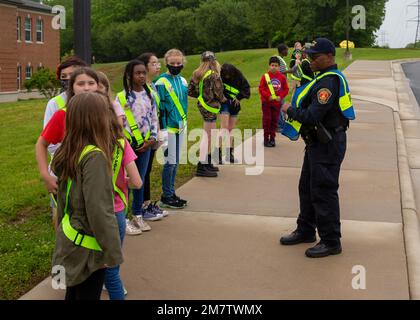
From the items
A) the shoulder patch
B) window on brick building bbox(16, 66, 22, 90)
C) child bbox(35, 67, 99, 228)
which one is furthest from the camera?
window on brick building bbox(16, 66, 22, 90)

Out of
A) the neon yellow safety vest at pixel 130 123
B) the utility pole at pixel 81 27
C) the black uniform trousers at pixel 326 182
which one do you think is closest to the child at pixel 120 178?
the utility pole at pixel 81 27

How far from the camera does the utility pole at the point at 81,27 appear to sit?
512 centimetres

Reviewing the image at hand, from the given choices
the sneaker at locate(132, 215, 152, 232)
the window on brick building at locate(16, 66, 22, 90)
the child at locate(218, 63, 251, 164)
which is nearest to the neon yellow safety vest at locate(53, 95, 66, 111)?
the sneaker at locate(132, 215, 152, 232)

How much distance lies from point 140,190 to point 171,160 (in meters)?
0.82

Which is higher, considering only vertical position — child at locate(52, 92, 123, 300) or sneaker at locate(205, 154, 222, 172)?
child at locate(52, 92, 123, 300)

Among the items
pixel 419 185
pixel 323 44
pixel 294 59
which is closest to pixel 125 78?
pixel 323 44

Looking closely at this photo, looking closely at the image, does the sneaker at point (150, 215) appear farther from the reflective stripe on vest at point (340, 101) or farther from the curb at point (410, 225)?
the curb at point (410, 225)

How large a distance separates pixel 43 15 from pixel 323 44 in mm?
48129

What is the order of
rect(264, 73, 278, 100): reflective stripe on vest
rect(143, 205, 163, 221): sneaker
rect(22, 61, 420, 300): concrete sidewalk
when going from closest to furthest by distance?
rect(22, 61, 420, 300): concrete sidewalk < rect(143, 205, 163, 221): sneaker < rect(264, 73, 278, 100): reflective stripe on vest

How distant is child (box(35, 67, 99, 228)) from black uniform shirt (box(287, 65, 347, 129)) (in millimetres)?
1908

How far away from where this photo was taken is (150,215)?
20.9 ft

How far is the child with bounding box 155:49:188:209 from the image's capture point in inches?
261

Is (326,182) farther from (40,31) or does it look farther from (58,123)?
(40,31)

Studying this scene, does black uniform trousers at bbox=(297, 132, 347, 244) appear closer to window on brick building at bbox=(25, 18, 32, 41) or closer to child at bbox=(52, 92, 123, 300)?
child at bbox=(52, 92, 123, 300)
